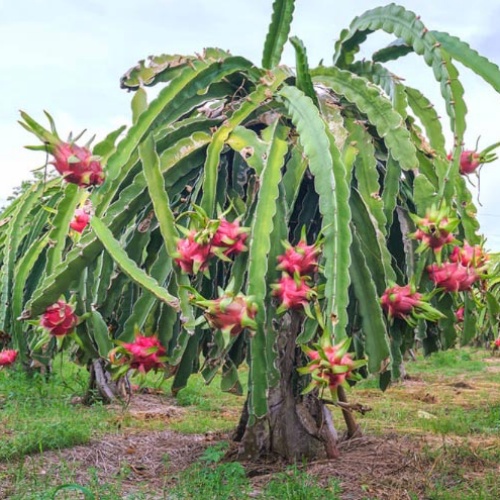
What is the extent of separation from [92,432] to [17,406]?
4.34 feet

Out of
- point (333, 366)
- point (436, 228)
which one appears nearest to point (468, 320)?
point (436, 228)

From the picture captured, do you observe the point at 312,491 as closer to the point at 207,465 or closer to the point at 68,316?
→ the point at 207,465

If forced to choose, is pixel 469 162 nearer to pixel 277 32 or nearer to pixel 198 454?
pixel 277 32

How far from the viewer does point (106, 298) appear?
2572 mm

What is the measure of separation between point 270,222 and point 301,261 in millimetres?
184

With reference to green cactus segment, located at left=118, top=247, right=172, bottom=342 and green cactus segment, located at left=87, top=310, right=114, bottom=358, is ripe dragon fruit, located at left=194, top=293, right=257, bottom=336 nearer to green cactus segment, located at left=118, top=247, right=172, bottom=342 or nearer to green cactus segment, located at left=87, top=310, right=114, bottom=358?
green cactus segment, located at left=118, top=247, right=172, bottom=342

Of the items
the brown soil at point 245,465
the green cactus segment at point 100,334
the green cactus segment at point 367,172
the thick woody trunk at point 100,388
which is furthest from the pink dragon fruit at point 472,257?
the thick woody trunk at point 100,388

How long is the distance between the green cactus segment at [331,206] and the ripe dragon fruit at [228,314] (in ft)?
0.72

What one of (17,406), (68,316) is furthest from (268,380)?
(17,406)

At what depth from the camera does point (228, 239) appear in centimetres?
204

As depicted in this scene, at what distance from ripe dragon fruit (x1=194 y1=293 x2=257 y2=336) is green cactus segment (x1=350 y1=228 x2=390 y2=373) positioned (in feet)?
1.62

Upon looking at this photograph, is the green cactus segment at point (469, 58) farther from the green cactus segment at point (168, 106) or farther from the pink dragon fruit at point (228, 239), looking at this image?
the pink dragon fruit at point (228, 239)

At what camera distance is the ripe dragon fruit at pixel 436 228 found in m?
2.09

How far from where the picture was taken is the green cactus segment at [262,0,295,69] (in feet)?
10.1
